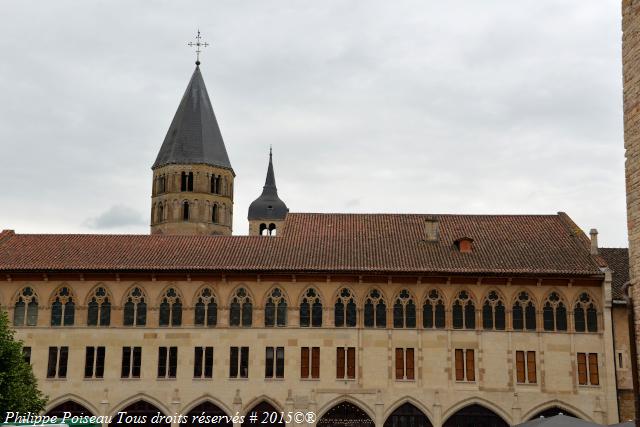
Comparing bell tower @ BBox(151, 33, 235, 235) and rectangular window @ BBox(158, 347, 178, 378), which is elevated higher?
bell tower @ BBox(151, 33, 235, 235)

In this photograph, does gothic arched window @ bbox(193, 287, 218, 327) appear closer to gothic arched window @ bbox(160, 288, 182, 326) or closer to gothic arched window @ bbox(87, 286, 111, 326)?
gothic arched window @ bbox(160, 288, 182, 326)

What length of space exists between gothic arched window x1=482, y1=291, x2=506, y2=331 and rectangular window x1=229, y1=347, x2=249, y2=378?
44.2 feet

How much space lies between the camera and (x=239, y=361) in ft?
133

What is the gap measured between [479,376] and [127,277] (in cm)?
2057

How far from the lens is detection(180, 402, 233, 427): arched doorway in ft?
131

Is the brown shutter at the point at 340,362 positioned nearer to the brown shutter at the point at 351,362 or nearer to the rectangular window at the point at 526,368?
the brown shutter at the point at 351,362

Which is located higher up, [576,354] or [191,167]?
[191,167]

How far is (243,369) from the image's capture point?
40.7 metres

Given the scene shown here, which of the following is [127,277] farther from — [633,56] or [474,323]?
[633,56]

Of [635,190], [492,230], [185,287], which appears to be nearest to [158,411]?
[185,287]

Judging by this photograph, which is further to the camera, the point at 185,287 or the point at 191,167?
the point at 191,167

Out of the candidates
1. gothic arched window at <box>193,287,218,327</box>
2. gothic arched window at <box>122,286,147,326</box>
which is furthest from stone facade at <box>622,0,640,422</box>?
gothic arched window at <box>122,286,147,326</box>

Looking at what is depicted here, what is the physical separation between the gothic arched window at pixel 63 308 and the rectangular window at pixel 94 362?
2004mm

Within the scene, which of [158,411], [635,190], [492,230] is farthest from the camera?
[492,230]
